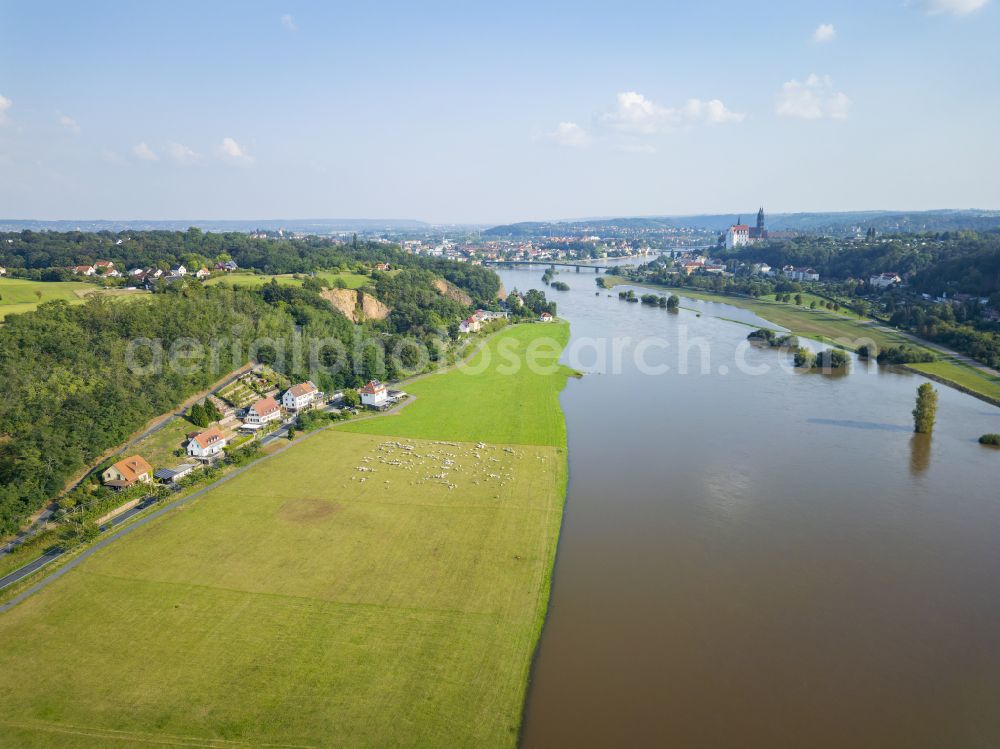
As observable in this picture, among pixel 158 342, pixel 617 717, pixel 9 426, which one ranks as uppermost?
pixel 158 342

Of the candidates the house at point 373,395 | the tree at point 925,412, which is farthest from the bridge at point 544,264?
the tree at point 925,412

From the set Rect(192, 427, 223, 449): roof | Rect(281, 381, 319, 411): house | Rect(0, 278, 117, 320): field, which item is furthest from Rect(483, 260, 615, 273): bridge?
Rect(192, 427, 223, 449): roof

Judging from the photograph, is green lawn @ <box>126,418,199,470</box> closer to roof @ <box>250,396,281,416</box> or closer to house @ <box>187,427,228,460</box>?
house @ <box>187,427,228,460</box>

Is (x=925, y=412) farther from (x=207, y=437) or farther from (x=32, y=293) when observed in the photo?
(x=32, y=293)

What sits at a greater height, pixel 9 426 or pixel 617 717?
pixel 9 426

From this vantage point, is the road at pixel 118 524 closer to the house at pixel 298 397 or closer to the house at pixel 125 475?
the house at pixel 125 475

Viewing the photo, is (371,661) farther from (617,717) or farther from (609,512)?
(609,512)

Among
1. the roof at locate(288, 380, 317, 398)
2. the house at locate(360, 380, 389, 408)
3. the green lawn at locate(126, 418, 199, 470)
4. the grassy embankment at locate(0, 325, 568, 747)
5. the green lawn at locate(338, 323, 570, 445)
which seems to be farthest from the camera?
the house at locate(360, 380, 389, 408)

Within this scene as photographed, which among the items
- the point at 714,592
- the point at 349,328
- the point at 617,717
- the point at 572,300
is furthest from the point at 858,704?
the point at 572,300
